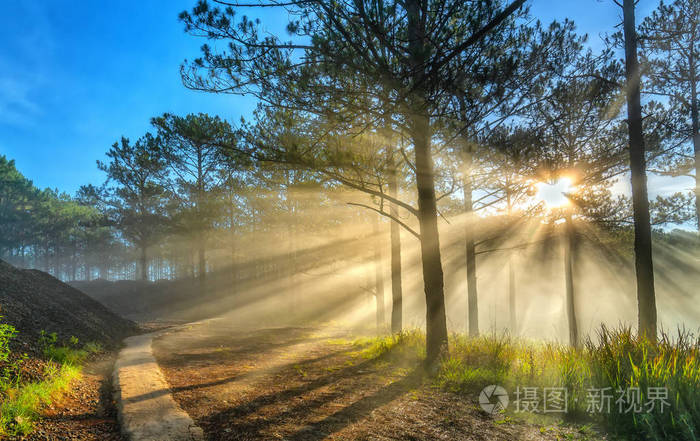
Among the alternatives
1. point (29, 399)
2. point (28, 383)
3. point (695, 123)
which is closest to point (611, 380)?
point (29, 399)

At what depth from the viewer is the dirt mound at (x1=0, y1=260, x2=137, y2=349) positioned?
205 inches

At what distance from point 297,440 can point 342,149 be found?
4444mm

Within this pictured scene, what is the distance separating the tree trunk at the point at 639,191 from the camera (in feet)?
19.1

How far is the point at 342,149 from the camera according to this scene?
5918 millimetres

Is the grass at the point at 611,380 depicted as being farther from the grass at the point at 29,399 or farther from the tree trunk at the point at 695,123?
the tree trunk at the point at 695,123

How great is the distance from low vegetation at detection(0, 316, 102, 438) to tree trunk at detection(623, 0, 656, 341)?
8.29 metres

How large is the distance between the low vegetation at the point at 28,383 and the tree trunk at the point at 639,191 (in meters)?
8.29

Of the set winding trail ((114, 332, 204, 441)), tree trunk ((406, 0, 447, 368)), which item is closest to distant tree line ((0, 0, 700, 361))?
tree trunk ((406, 0, 447, 368))

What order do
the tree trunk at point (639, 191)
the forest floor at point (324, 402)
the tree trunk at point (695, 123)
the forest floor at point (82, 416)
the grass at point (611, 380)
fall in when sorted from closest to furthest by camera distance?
the forest floor at point (82, 416) → the grass at point (611, 380) → the forest floor at point (324, 402) → the tree trunk at point (639, 191) → the tree trunk at point (695, 123)

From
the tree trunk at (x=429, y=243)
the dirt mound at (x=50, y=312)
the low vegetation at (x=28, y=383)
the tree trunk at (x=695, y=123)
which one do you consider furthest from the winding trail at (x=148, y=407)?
the tree trunk at (x=695, y=123)

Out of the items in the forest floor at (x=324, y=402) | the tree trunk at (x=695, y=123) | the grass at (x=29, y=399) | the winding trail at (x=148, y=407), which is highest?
the tree trunk at (x=695, y=123)

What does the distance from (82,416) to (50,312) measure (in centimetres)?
445

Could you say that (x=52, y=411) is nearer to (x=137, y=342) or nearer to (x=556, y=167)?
(x=137, y=342)

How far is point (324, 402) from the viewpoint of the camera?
3.74 m
